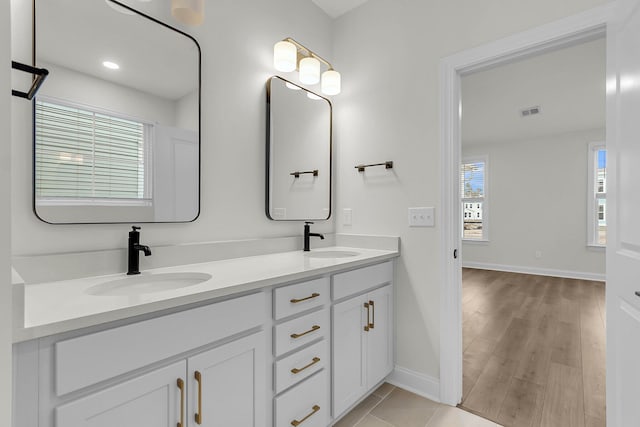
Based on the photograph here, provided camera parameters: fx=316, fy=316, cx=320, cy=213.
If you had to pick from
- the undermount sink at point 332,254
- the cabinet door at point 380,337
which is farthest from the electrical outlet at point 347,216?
the cabinet door at point 380,337

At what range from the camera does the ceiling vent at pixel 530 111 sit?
427 cm

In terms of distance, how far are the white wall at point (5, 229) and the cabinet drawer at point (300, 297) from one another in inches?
30.4

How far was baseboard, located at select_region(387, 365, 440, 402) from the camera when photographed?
187cm

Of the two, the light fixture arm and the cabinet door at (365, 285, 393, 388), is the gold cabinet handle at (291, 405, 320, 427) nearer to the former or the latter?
the cabinet door at (365, 285, 393, 388)

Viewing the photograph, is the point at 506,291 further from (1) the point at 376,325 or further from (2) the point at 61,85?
(2) the point at 61,85

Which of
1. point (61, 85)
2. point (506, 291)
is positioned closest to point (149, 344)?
point (61, 85)

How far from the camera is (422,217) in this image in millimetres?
1919

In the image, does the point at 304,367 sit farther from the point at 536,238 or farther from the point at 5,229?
the point at 536,238

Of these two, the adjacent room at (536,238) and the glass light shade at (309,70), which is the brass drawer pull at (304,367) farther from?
the glass light shade at (309,70)

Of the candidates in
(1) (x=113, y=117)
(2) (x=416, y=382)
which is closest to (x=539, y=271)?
(2) (x=416, y=382)

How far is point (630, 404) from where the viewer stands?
1.12 m

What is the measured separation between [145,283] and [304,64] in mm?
1564

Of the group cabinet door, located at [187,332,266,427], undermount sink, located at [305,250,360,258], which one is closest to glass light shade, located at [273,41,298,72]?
undermount sink, located at [305,250,360,258]

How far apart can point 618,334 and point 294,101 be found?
2005mm
